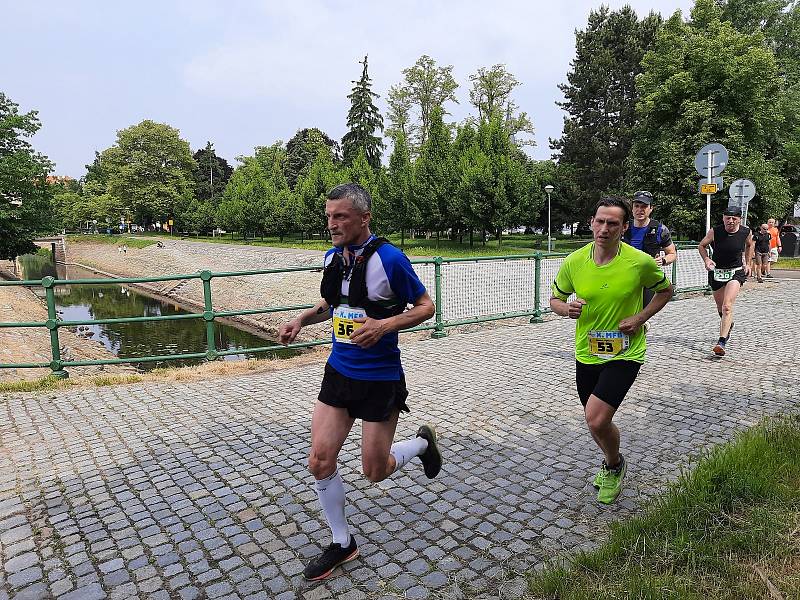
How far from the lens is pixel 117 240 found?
69.5m

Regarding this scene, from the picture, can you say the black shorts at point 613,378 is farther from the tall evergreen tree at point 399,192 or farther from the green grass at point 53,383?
the tall evergreen tree at point 399,192

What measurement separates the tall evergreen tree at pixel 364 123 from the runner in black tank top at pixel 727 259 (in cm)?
5459

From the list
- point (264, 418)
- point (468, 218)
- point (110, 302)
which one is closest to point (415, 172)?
point (468, 218)

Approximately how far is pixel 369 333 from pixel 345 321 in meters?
0.25

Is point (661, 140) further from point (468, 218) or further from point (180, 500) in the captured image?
point (180, 500)

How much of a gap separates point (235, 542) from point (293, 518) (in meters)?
0.40

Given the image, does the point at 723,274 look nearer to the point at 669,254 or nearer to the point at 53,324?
the point at 669,254

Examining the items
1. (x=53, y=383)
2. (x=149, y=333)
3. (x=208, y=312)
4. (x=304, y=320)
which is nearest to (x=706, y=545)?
(x=304, y=320)

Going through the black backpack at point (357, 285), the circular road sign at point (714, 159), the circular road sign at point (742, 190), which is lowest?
the black backpack at point (357, 285)

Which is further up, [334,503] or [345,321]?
[345,321]

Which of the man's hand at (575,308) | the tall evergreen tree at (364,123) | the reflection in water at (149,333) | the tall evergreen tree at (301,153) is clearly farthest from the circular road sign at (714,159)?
the tall evergreen tree at (301,153)

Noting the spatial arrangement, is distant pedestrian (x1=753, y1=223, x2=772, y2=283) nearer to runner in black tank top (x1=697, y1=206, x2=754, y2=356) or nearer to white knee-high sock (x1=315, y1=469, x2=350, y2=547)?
runner in black tank top (x1=697, y1=206, x2=754, y2=356)

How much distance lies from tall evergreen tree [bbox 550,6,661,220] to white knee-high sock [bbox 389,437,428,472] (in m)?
40.8

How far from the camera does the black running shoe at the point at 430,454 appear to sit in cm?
383
